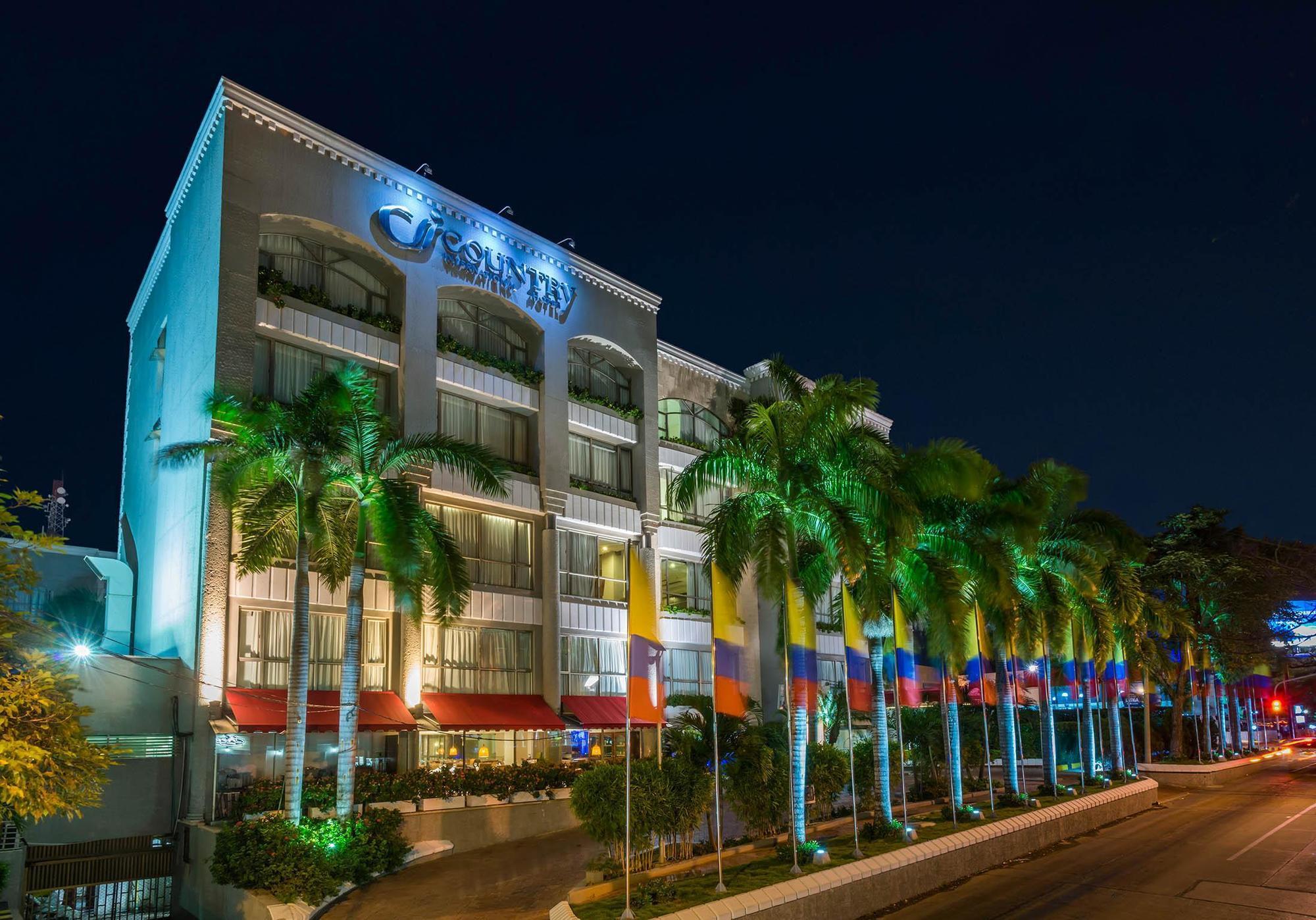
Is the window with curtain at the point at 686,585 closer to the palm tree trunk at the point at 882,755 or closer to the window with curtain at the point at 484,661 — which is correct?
the window with curtain at the point at 484,661

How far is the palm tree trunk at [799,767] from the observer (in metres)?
19.8

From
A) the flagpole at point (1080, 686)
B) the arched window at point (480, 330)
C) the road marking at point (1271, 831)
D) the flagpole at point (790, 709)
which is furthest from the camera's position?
the arched window at point (480, 330)

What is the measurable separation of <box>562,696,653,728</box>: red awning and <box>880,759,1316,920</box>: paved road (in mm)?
15523

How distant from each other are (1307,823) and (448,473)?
94.6ft

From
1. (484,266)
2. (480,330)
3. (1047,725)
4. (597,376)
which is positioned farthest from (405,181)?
(1047,725)

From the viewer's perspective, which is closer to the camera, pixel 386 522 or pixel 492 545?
pixel 386 522

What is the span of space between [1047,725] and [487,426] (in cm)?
2204

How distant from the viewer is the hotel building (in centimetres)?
2931

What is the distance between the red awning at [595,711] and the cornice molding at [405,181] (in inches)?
667

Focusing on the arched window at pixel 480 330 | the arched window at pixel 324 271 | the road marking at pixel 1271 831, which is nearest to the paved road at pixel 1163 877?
the road marking at pixel 1271 831

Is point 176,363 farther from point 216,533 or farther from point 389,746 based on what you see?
point 389,746

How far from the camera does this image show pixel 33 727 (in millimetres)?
16250

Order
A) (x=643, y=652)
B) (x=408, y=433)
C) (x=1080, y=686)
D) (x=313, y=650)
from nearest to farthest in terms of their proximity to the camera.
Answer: (x=643, y=652), (x=313, y=650), (x=408, y=433), (x=1080, y=686)

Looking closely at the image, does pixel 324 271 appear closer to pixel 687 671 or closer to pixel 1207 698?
pixel 687 671
